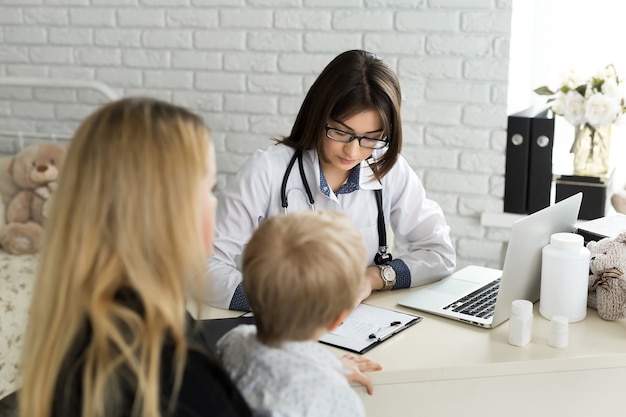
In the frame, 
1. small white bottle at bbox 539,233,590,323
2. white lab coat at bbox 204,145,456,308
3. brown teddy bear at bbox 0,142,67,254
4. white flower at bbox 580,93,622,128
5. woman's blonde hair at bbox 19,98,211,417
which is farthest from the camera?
brown teddy bear at bbox 0,142,67,254

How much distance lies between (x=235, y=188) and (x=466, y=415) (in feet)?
2.53

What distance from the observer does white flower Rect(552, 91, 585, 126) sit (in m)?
2.74

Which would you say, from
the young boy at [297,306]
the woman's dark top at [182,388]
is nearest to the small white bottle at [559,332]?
the young boy at [297,306]

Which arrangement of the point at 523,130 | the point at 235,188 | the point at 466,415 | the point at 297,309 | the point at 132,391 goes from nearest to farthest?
the point at 132,391 < the point at 297,309 < the point at 466,415 < the point at 235,188 < the point at 523,130

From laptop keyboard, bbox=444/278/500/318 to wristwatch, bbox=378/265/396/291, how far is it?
0.16 meters

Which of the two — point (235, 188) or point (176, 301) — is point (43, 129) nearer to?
point (235, 188)

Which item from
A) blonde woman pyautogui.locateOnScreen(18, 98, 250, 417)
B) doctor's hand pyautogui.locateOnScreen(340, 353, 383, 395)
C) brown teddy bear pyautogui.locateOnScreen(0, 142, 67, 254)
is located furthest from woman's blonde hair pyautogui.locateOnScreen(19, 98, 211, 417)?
brown teddy bear pyautogui.locateOnScreen(0, 142, 67, 254)

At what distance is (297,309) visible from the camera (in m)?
1.11

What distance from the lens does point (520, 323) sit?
5.17ft

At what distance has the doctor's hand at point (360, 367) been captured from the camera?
1.44 meters

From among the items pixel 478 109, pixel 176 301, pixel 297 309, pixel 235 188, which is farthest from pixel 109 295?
pixel 478 109

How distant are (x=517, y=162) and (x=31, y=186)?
1787mm

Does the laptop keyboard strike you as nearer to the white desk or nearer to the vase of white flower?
the white desk

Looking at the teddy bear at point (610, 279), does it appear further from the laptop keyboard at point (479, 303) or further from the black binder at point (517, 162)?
the black binder at point (517, 162)
